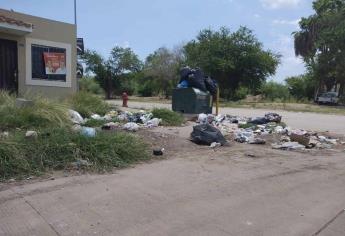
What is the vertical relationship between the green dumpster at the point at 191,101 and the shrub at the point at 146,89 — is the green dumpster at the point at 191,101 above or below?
above

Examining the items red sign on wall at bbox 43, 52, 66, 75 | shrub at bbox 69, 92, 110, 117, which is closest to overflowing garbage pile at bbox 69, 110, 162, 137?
shrub at bbox 69, 92, 110, 117

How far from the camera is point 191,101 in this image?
16.8 m

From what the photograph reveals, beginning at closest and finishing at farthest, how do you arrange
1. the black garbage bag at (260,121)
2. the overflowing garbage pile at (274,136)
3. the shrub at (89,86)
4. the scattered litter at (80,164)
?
the scattered litter at (80,164) → the overflowing garbage pile at (274,136) → the black garbage bag at (260,121) → the shrub at (89,86)

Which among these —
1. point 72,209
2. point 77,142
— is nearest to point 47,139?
point 77,142

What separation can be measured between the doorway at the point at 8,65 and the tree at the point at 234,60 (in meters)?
29.7

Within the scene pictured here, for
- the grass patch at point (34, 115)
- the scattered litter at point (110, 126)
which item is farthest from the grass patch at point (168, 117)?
the grass patch at point (34, 115)

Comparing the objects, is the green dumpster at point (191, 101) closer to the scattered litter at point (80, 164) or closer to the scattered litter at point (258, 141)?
the scattered litter at point (258, 141)

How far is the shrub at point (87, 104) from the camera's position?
13.3 m

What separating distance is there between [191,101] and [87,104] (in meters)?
4.00

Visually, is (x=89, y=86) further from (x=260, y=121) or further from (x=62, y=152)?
(x=62, y=152)

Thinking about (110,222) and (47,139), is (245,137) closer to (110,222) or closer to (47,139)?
(47,139)

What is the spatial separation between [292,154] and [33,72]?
1116cm

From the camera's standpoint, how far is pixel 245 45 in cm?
4656

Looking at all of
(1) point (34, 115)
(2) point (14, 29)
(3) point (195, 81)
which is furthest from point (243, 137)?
(2) point (14, 29)
